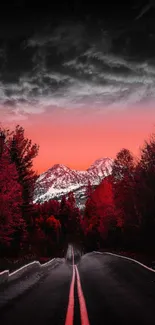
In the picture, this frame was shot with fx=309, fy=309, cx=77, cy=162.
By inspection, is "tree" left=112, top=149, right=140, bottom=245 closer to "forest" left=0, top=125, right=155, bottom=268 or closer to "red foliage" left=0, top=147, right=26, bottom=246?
"forest" left=0, top=125, right=155, bottom=268

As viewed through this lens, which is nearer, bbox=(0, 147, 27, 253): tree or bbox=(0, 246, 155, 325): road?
Answer: bbox=(0, 246, 155, 325): road

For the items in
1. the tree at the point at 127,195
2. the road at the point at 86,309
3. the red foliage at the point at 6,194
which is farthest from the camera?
the tree at the point at 127,195

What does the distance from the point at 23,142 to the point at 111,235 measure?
24064 mm

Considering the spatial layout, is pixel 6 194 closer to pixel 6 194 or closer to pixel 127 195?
pixel 6 194

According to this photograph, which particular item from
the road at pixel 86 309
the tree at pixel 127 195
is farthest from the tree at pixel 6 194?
the road at pixel 86 309

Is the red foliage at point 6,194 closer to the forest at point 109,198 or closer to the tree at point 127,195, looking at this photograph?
the forest at point 109,198

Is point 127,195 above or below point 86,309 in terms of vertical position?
above

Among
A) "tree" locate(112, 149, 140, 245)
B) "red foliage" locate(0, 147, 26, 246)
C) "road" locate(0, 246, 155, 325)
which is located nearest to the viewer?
"road" locate(0, 246, 155, 325)

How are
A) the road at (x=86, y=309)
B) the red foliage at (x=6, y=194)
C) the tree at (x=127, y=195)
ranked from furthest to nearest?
the tree at (x=127, y=195), the red foliage at (x=6, y=194), the road at (x=86, y=309)

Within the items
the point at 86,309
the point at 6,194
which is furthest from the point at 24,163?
the point at 86,309

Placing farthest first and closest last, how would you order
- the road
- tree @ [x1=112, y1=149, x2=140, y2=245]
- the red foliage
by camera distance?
tree @ [x1=112, y1=149, x2=140, y2=245], the red foliage, the road

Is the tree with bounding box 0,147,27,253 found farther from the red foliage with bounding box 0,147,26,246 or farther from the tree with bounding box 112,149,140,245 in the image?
the tree with bounding box 112,149,140,245

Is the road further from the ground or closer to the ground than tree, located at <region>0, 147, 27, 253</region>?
closer to the ground

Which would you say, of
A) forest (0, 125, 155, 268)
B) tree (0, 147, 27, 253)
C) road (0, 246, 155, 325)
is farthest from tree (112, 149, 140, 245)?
road (0, 246, 155, 325)
